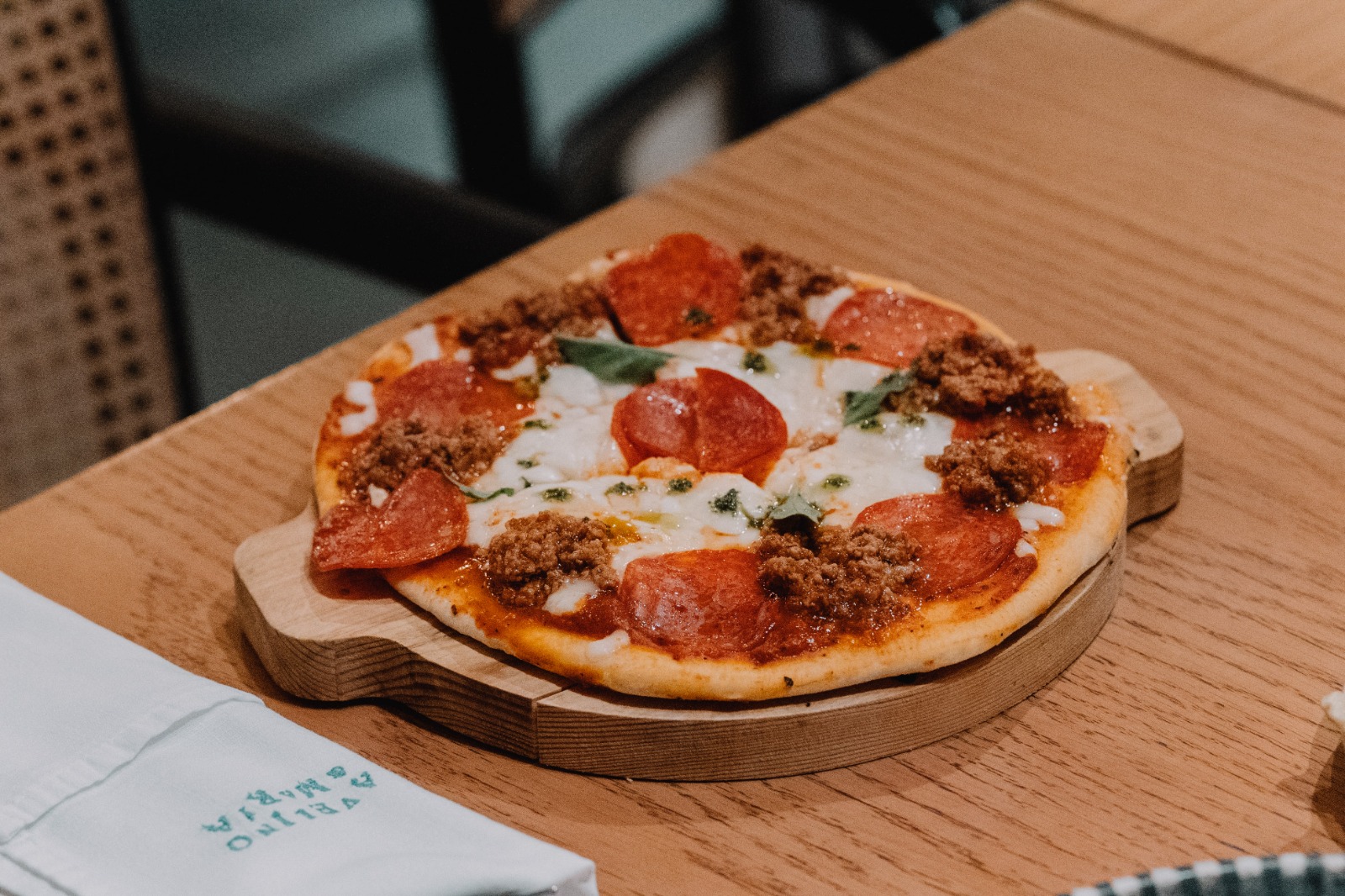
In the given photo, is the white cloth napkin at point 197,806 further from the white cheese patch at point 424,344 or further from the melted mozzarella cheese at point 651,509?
the white cheese patch at point 424,344

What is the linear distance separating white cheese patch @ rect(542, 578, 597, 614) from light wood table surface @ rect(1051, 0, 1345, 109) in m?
1.51

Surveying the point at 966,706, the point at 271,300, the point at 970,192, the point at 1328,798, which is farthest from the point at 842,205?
the point at 271,300

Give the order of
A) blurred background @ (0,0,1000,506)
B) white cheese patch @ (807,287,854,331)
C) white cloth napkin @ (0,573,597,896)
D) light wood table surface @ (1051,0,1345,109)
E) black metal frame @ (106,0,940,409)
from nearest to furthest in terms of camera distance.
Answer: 1. white cloth napkin @ (0,573,597,896)
2. white cheese patch @ (807,287,854,331)
3. light wood table surface @ (1051,0,1345,109)
4. blurred background @ (0,0,1000,506)
5. black metal frame @ (106,0,940,409)

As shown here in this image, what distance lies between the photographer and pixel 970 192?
6.69ft

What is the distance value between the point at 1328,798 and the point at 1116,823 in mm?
177

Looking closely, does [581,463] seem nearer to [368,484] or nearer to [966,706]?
[368,484]

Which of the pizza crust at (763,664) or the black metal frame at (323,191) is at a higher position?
the pizza crust at (763,664)

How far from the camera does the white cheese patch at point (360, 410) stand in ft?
4.82

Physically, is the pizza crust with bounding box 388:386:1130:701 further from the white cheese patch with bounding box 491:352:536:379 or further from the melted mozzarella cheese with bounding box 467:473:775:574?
the white cheese patch with bounding box 491:352:536:379

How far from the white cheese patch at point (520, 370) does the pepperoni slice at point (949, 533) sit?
408 mm

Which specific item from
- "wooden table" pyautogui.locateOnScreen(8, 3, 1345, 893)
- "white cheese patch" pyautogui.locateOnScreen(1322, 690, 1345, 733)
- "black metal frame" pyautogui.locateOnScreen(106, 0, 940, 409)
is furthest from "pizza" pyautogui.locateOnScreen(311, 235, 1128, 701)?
"black metal frame" pyautogui.locateOnScreen(106, 0, 940, 409)

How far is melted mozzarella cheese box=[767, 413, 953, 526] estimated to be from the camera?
52.6 inches

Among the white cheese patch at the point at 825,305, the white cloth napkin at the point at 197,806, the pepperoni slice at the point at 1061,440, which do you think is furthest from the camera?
the white cheese patch at the point at 825,305

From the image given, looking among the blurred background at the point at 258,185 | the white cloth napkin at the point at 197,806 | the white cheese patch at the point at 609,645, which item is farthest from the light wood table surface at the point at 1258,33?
the white cloth napkin at the point at 197,806
